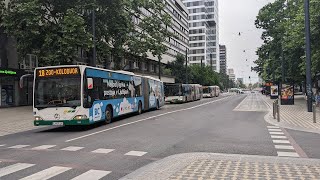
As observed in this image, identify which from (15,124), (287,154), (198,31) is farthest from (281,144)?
(198,31)

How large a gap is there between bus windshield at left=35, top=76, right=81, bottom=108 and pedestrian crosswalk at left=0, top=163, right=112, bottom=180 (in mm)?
7222

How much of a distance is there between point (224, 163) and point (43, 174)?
12.4 feet

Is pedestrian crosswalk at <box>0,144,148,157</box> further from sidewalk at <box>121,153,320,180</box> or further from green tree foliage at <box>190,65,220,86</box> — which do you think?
green tree foliage at <box>190,65,220,86</box>

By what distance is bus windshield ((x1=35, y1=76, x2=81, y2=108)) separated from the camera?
15203 millimetres

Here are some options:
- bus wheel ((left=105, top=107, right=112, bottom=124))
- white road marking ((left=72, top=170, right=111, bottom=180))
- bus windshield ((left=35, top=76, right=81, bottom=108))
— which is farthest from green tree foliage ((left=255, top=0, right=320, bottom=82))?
white road marking ((left=72, top=170, right=111, bottom=180))

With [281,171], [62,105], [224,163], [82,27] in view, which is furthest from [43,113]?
[82,27]

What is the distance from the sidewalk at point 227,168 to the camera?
677 cm

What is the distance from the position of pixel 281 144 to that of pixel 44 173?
703cm

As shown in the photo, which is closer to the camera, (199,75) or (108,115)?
(108,115)

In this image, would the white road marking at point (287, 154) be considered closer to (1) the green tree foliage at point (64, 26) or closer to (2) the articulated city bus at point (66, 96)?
(2) the articulated city bus at point (66, 96)

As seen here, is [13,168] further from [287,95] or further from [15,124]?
[287,95]

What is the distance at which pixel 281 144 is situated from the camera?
432 inches

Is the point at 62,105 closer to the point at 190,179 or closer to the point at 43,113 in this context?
the point at 43,113

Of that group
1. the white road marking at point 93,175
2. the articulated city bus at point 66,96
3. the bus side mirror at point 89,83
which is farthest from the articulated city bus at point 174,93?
the white road marking at point 93,175
